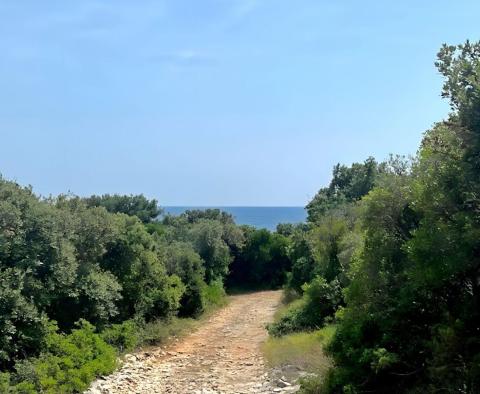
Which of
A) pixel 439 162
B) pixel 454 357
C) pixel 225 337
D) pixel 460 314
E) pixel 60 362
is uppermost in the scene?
pixel 439 162

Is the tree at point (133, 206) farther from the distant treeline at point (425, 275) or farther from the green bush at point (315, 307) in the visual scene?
the distant treeline at point (425, 275)

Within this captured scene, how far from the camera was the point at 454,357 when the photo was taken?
28.3 ft

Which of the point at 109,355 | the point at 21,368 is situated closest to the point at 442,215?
the point at 21,368

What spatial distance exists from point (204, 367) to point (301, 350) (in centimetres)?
354

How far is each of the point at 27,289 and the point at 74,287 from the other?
9.38 feet

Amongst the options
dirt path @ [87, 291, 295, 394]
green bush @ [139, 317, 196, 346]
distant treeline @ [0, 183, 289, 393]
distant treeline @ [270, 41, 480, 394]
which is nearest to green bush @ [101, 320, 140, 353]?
distant treeline @ [0, 183, 289, 393]

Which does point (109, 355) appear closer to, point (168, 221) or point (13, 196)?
point (13, 196)

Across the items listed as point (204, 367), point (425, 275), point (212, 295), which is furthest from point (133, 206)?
point (425, 275)

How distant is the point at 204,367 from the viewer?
59.9 ft

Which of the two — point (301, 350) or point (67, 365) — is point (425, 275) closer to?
point (301, 350)

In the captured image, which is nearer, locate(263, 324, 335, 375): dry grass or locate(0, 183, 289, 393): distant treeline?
locate(0, 183, 289, 393): distant treeline

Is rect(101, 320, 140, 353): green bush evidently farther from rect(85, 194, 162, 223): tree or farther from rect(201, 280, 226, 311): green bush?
rect(85, 194, 162, 223): tree

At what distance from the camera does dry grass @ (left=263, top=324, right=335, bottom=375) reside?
15719 mm

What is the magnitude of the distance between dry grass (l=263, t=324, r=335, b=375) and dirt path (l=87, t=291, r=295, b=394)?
55cm
